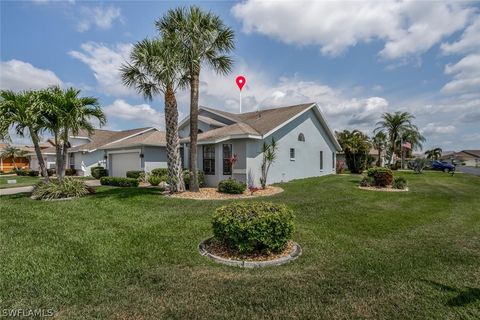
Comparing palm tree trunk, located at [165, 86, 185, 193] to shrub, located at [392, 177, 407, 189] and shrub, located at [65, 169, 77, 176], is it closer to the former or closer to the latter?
shrub, located at [392, 177, 407, 189]

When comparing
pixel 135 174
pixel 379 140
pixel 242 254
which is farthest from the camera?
pixel 379 140

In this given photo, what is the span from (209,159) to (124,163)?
36.0 ft

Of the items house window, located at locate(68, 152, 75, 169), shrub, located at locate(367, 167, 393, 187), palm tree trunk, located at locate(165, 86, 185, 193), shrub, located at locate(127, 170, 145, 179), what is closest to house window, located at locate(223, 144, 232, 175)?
palm tree trunk, located at locate(165, 86, 185, 193)

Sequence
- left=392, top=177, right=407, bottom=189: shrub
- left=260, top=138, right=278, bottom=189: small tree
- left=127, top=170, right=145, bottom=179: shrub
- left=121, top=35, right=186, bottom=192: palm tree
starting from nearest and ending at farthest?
left=121, top=35, right=186, bottom=192: palm tree
left=392, top=177, right=407, bottom=189: shrub
left=260, top=138, right=278, bottom=189: small tree
left=127, top=170, right=145, bottom=179: shrub

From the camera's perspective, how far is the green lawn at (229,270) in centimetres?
366

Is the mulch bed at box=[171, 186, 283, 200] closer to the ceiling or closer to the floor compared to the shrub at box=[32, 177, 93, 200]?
closer to the floor

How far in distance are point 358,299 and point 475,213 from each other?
9.56 m

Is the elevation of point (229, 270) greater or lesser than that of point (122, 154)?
lesser

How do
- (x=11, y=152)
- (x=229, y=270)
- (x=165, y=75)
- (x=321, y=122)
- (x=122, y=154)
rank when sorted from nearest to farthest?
(x=229, y=270)
(x=165, y=75)
(x=321, y=122)
(x=122, y=154)
(x=11, y=152)

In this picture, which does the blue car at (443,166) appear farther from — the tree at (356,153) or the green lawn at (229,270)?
the green lawn at (229,270)

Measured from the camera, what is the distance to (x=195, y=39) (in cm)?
1282

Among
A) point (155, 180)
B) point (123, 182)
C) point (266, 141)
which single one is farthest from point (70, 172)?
point (266, 141)

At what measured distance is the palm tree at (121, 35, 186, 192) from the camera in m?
12.2

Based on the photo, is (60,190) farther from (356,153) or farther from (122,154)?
(356,153)
